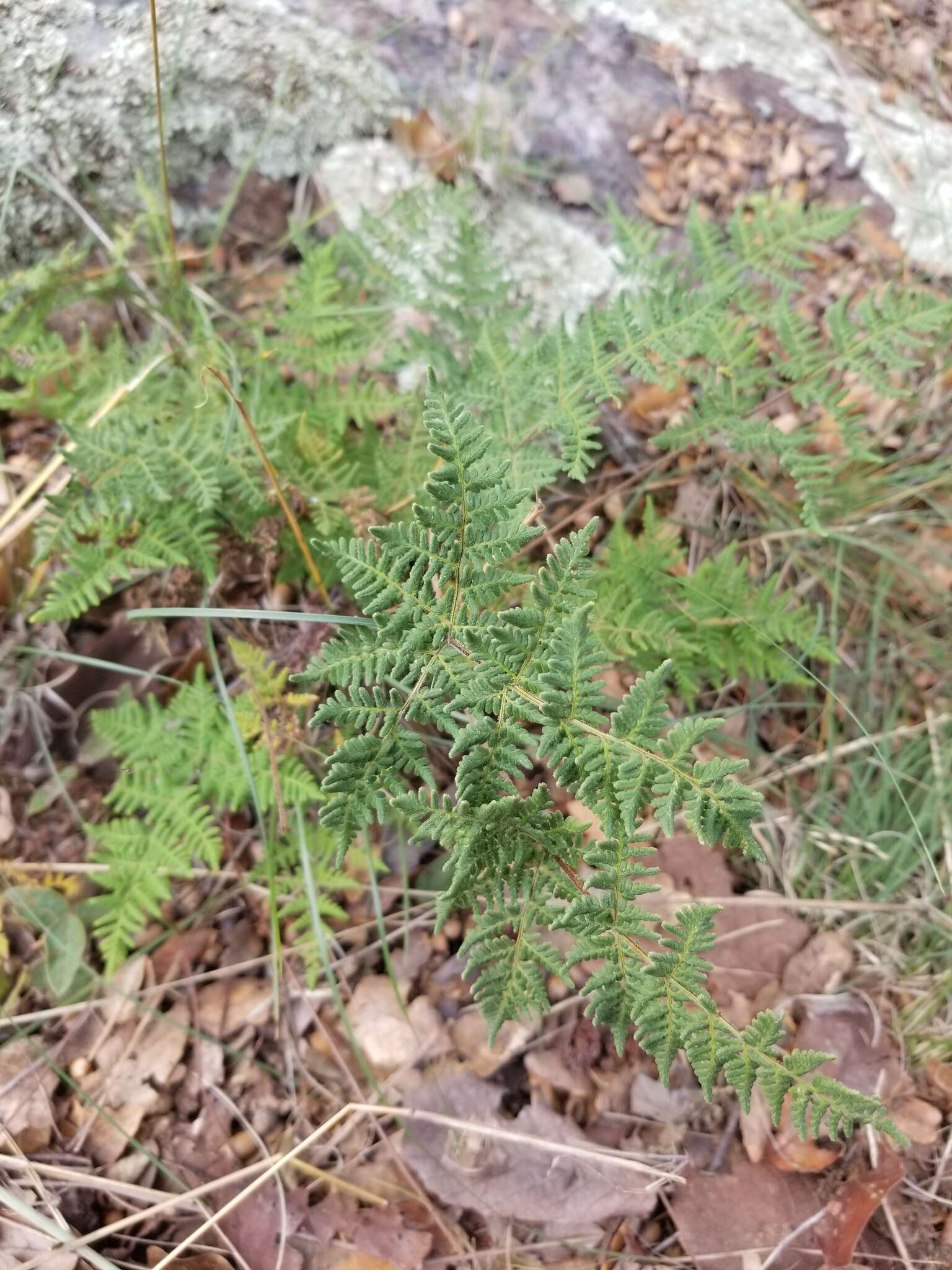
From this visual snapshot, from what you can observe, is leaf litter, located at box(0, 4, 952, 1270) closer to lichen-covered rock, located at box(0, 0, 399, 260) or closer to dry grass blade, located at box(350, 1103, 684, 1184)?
dry grass blade, located at box(350, 1103, 684, 1184)

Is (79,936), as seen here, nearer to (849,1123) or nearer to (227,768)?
(227,768)

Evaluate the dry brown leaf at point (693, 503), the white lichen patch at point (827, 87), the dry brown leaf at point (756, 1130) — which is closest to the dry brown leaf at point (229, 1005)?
the dry brown leaf at point (756, 1130)

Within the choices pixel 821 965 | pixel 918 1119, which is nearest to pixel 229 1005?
pixel 821 965

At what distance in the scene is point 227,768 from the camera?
217 cm

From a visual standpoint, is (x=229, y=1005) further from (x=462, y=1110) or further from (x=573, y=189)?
(x=573, y=189)

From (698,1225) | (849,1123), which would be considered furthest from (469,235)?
(698,1225)

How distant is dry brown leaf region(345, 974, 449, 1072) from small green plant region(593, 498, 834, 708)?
1034 mm

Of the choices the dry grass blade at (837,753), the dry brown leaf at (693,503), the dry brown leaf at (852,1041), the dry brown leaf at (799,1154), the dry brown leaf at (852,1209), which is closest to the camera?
the dry brown leaf at (852,1209)

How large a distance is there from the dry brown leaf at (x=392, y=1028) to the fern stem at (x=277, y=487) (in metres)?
1.02

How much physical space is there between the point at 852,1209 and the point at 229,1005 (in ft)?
5.07

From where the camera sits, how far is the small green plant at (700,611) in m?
2.16

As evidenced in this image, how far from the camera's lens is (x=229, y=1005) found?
2252mm

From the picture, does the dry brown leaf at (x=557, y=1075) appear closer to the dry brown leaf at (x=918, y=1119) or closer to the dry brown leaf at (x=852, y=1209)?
the dry brown leaf at (x=852, y=1209)

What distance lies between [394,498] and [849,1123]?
1632 mm
